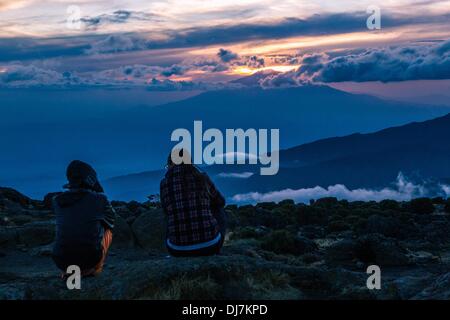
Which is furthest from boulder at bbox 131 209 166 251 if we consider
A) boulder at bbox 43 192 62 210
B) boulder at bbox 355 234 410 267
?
boulder at bbox 43 192 62 210

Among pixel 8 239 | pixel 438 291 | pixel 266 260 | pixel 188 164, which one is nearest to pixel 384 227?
pixel 266 260

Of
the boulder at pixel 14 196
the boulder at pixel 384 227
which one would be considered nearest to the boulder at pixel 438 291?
the boulder at pixel 384 227

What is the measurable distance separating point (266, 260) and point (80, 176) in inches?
208

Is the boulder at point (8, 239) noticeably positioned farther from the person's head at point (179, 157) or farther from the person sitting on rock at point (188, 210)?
the person's head at point (179, 157)

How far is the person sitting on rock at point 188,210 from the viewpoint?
969cm

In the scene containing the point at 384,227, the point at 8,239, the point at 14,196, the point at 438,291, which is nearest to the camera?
the point at 438,291

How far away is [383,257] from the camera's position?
55.5ft

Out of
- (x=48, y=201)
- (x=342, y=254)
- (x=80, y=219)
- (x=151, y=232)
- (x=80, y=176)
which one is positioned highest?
(x=80, y=176)

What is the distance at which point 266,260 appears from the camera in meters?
13.4

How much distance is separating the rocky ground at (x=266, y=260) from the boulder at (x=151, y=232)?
0.03 m

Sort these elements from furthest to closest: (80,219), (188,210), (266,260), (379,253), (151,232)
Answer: (151,232)
(379,253)
(266,260)
(188,210)
(80,219)

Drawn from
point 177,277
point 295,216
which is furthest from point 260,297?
point 295,216

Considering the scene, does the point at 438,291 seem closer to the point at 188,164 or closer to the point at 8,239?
the point at 188,164
